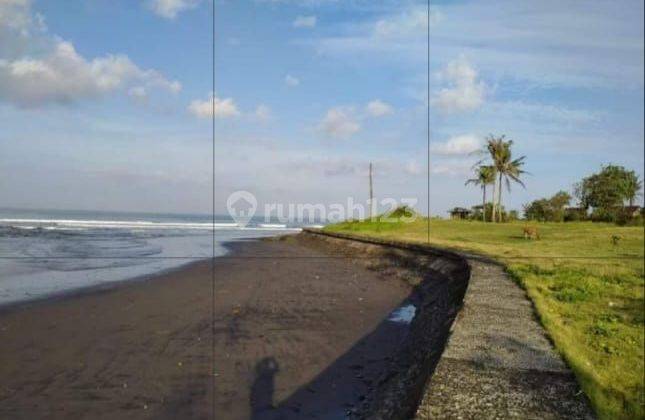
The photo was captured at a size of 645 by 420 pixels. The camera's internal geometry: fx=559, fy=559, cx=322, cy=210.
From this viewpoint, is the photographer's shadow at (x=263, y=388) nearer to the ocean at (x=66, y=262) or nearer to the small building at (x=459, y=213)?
the ocean at (x=66, y=262)

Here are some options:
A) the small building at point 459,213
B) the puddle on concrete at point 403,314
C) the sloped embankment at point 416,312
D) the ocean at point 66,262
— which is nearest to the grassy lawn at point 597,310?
the sloped embankment at point 416,312

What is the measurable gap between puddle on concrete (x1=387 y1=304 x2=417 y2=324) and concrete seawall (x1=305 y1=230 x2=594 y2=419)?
655mm

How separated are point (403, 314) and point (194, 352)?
4359 mm

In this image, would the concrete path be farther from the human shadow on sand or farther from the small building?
the small building

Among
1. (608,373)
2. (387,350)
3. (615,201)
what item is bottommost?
(387,350)

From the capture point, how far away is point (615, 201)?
25641mm

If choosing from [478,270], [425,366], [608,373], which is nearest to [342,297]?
[478,270]

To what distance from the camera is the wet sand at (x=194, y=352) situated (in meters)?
4.71

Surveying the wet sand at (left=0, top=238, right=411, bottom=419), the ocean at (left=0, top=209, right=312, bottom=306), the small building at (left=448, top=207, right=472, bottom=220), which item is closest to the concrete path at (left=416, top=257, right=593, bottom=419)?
the wet sand at (left=0, top=238, right=411, bottom=419)

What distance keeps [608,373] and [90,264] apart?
13.4 m

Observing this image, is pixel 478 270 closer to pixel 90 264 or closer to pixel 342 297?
pixel 342 297

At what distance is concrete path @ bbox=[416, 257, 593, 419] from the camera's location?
3.44 meters

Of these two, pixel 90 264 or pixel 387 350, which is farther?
pixel 90 264

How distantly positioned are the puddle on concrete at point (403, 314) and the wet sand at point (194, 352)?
18 centimetres
